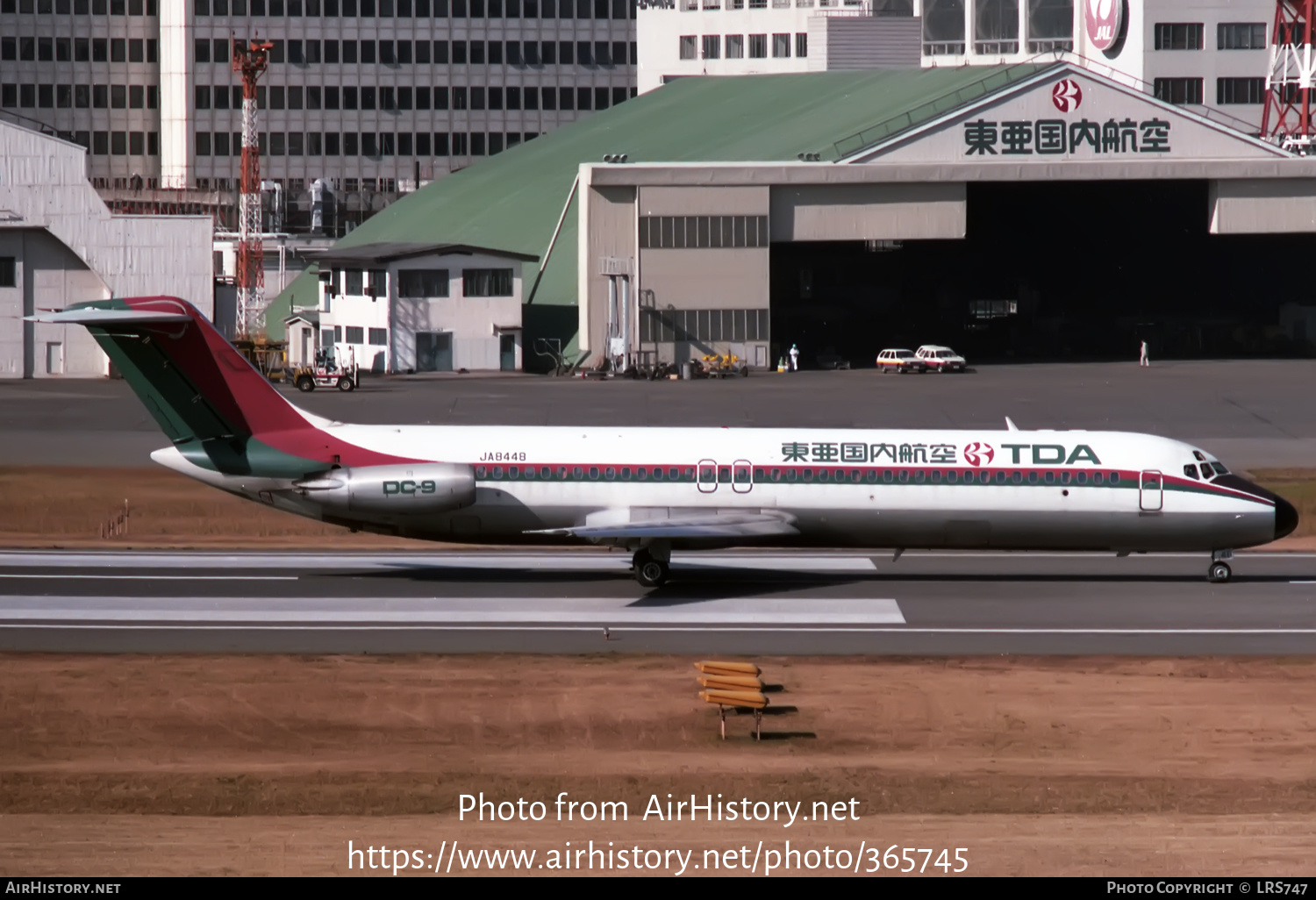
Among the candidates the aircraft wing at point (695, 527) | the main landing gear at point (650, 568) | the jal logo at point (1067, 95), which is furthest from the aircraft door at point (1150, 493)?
the jal logo at point (1067, 95)

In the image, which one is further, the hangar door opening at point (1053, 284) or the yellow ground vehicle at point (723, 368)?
the hangar door opening at point (1053, 284)

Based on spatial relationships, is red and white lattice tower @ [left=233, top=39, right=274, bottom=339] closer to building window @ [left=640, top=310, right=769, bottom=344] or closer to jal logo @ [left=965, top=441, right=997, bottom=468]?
building window @ [left=640, top=310, right=769, bottom=344]

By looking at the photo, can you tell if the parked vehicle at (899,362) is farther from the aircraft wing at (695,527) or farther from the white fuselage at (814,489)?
the aircraft wing at (695,527)

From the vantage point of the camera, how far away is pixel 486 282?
281 feet

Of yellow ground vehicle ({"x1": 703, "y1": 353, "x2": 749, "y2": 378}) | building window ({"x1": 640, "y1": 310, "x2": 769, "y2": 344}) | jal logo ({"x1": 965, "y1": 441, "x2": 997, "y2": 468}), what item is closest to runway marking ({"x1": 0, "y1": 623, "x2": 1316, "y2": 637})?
jal logo ({"x1": 965, "y1": 441, "x2": 997, "y2": 468})

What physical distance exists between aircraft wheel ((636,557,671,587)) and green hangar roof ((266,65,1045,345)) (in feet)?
179

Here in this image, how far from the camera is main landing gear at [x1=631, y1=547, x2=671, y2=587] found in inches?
1323

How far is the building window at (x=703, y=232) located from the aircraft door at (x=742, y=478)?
5129 cm

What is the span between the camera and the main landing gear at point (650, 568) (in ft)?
110

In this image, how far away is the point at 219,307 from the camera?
10056 centimetres

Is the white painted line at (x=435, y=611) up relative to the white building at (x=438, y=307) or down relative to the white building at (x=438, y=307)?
down

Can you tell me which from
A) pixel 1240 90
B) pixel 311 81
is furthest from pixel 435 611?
pixel 311 81

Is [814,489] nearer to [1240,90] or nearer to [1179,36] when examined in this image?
[1179,36]

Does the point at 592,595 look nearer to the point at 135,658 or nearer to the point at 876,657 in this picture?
the point at 876,657
